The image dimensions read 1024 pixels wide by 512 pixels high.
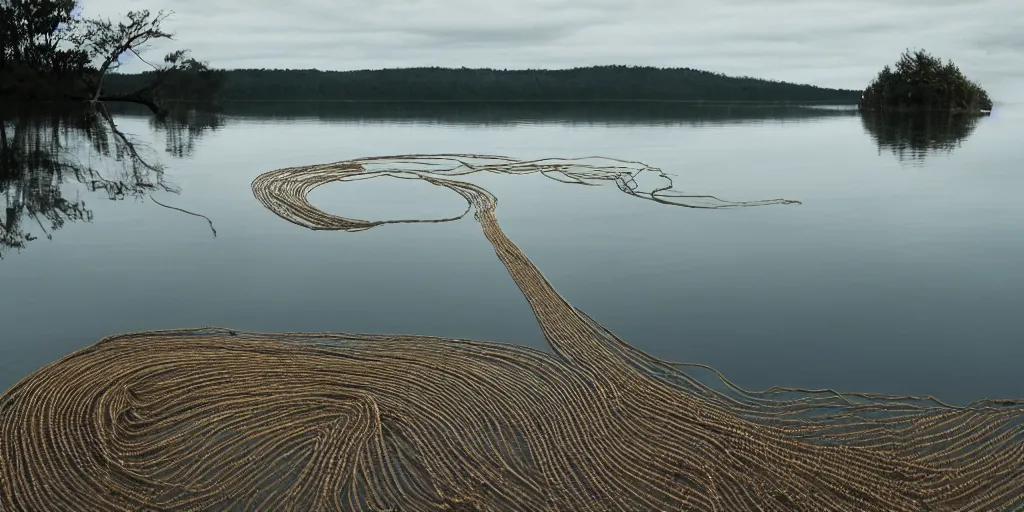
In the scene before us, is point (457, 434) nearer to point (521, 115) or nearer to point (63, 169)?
point (63, 169)

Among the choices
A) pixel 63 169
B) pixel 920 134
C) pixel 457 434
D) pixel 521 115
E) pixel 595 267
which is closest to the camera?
pixel 457 434

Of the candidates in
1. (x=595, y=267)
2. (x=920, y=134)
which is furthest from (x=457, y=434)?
(x=920, y=134)

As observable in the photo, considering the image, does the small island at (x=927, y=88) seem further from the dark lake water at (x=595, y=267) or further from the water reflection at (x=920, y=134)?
the dark lake water at (x=595, y=267)

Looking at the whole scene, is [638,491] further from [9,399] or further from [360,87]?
[360,87]

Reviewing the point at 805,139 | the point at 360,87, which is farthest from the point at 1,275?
the point at 360,87

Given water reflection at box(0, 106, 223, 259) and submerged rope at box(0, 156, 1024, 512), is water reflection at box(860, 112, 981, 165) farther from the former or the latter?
water reflection at box(0, 106, 223, 259)
